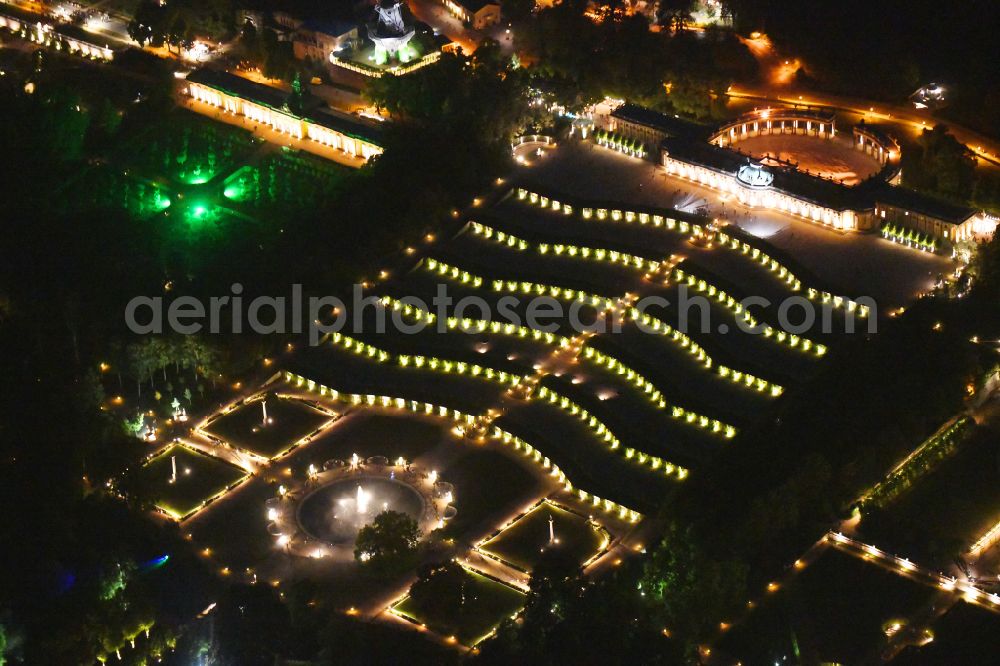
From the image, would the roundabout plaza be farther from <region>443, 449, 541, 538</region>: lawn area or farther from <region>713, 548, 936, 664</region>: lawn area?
<region>713, 548, 936, 664</region>: lawn area

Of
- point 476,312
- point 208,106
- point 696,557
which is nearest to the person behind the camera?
point 696,557

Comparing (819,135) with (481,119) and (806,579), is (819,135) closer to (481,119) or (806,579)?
(481,119)

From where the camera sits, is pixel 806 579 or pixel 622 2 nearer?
pixel 806 579

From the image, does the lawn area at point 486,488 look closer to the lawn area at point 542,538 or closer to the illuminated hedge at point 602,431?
the lawn area at point 542,538

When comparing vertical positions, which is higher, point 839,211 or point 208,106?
point 839,211

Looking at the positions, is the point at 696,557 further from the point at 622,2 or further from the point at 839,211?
the point at 622,2

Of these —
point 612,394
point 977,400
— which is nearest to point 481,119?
point 612,394

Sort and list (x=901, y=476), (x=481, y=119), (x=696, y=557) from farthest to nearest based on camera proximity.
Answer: (x=481, y=119), (x=901, y=476), (x=696, y=557)

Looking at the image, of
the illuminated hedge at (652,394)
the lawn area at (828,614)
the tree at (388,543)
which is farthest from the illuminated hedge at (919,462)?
the tree at (388,543)

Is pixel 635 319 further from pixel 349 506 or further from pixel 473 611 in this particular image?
pixel 473 611
